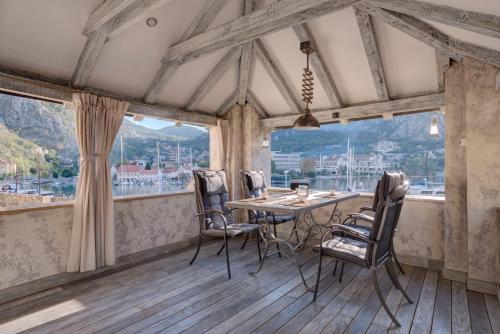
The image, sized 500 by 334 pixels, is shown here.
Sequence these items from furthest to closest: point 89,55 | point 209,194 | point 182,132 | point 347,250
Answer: point 182,132 < point 209,194 < point 89,55 < point 347,250

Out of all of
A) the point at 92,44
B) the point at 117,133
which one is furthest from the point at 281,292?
the point at 92,44

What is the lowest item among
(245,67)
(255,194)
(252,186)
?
(255,194)

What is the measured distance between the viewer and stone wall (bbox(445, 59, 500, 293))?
2.78 meters

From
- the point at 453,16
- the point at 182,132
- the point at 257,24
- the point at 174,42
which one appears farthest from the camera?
the point at 182,132

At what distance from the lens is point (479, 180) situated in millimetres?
2844

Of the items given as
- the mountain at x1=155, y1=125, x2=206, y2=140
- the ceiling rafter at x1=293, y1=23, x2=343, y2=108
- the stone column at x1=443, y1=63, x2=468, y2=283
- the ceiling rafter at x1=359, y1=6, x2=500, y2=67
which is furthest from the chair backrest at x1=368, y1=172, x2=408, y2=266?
the mountain at x1=155, y1=125, x2=206, y2=140

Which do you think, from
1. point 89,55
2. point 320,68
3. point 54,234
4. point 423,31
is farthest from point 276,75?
point 54,234

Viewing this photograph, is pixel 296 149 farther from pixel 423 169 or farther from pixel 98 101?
pixel 98 101

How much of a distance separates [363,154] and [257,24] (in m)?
2.77

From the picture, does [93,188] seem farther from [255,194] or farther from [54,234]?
[255,194]

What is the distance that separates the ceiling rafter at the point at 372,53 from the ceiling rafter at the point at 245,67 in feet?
3.83

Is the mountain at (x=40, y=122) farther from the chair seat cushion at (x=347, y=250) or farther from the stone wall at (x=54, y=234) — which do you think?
the chair seat cushion at (x=347, y=250)

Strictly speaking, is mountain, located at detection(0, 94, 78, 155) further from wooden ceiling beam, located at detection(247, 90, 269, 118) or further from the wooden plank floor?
wooden ceiling beam, located at detection(247, 90, 269, 118)

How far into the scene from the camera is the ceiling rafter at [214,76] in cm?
404
